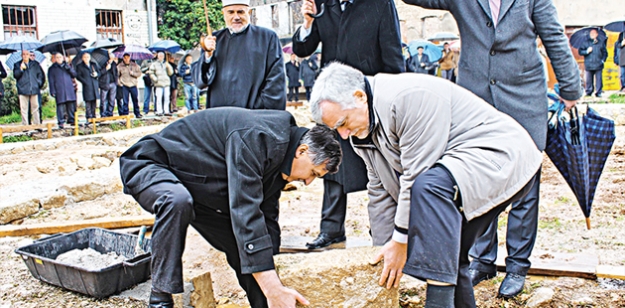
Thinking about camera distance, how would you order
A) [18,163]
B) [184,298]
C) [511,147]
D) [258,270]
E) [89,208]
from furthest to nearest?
[18,163] < [89,208] < [184,298] < [258,270] < [511,147]

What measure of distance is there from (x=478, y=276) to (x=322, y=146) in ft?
4.54

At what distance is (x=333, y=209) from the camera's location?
443 cm

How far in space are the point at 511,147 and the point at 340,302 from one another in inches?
44.8

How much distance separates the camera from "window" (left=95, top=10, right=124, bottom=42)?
2311 cm

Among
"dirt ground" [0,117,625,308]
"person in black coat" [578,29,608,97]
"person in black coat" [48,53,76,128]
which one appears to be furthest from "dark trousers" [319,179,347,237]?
"person in black coat" [578,29,608,97]

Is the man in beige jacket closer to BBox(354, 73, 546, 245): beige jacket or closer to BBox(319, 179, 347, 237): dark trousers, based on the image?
BBox(354, 73, 546, 245): beige jacket

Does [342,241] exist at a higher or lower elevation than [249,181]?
lower

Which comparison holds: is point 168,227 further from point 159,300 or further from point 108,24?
point 108,24

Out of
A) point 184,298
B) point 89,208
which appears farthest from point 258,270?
point 89,208

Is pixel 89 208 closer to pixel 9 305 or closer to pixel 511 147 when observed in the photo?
pixel 9 305

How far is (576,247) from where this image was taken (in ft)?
15.2

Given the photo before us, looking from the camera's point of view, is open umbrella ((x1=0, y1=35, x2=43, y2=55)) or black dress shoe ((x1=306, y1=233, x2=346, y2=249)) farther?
open umbrella ((x1=0, y1=35, x2=43, y2=55))

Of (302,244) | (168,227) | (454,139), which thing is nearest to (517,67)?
(454,139)

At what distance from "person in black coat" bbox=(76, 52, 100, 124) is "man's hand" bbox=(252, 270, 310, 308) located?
517 inches
